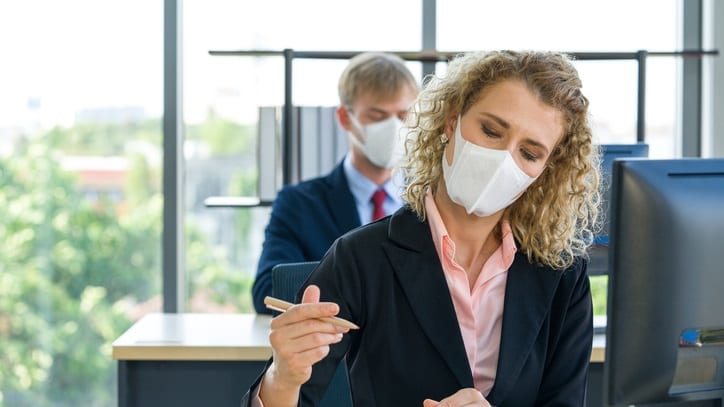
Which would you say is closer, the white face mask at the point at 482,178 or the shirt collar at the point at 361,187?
the white face mask at the point at 482,178

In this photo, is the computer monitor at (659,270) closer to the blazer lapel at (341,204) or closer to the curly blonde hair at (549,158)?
the curly blonde hair at (549,158)

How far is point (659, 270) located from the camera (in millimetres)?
1178

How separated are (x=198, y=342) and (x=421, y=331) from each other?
942 mm

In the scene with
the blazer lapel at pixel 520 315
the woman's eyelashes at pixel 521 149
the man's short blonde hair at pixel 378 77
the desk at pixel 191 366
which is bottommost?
the desk at pixel 191 366

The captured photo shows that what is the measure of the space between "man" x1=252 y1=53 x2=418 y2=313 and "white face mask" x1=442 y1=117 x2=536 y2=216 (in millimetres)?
1112

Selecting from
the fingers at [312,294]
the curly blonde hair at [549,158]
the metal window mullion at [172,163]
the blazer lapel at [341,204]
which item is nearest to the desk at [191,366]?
the blazer lapel at [341,204]

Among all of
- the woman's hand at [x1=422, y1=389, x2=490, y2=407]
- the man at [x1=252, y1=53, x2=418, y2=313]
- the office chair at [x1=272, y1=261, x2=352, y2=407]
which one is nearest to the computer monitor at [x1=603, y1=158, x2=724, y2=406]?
the woman's hand at [x1=422, y1=389, x2=490, y2=407]

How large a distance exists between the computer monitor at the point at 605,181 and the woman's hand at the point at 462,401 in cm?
90

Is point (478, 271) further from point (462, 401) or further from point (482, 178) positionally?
point (462, 401)

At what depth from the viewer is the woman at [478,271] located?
5.02 feet

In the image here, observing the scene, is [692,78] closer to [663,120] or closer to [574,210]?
[663,120]

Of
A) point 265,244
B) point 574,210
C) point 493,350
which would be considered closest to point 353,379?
point 493,350

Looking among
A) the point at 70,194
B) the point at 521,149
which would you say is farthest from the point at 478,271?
the point at 70,194

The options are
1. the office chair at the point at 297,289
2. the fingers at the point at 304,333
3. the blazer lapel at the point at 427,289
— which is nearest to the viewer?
the fingers at the point at 304,333
